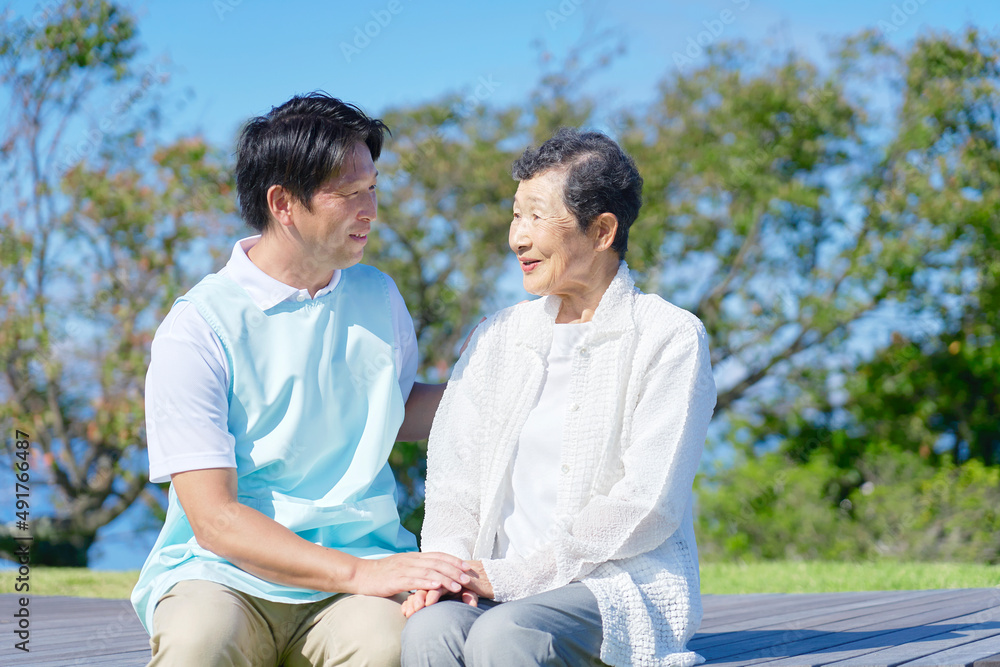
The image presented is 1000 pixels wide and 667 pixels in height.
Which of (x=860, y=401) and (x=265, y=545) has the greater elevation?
(x=265, y=545)

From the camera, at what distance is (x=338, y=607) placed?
6.49ft

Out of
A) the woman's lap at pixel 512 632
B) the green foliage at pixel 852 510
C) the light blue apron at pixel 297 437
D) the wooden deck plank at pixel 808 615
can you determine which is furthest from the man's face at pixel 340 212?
the green foliage at pixel 852 510

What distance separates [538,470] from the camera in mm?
2164

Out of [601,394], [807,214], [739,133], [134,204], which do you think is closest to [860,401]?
[807,214]

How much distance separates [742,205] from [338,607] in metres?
7.74

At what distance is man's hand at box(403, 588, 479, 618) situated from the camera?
1.93m

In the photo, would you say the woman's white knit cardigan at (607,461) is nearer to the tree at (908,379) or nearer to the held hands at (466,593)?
the held hands at (466,593)

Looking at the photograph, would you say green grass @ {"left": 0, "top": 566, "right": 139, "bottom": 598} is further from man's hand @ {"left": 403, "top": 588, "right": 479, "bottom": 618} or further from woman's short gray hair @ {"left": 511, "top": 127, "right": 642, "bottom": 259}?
woman's short gray hair @ {"left": 511, "top": 127, "right": 642, "bottom": 259}

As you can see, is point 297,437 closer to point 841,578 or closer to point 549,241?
point 549,241

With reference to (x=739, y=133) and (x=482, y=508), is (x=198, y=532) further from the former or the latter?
(x=739, y=133)

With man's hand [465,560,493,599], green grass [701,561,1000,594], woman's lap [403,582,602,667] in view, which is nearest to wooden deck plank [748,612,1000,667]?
woman's lap [403,582,602,667]

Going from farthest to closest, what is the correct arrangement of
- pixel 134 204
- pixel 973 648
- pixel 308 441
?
1. pixel 134 204
2. pixel 973 648
3. pixel 308 441

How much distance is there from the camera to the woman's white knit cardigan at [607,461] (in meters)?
1.95

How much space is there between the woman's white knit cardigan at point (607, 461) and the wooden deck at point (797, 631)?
555 millimetres
